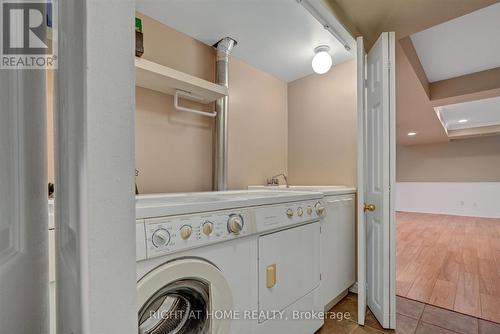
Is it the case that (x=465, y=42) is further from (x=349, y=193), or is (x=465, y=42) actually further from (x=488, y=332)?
(x=488, y=332)

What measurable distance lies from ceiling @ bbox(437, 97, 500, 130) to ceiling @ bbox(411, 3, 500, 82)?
5.08 feet

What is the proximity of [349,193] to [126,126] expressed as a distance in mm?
1993

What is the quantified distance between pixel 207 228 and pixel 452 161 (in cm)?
807

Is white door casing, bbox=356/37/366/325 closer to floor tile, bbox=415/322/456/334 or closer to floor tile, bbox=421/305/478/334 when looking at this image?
floor tile, bbox=415/322/456/334

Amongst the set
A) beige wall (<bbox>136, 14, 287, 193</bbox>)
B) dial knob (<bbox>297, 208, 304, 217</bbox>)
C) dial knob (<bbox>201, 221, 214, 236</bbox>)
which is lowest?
dial knob (<bbox>297, 208, 304, 217</bbox>)

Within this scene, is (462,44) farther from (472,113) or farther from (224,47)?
(472,113)

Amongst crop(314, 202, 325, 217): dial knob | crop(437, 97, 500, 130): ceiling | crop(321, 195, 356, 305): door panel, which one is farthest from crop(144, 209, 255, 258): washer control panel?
crop(437, 97, 500, 130): ceiling

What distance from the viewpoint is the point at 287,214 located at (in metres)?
1.34

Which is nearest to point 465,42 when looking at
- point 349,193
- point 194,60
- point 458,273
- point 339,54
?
point 339,54

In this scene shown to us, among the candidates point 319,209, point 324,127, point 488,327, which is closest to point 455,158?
point 324,127

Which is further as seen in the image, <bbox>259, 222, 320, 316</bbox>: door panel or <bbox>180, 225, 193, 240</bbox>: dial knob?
<bbox>259, 222, 320, 316</bbox>: door panel

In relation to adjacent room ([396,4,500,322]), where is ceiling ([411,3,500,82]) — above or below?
above

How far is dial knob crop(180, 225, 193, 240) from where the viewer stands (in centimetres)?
87

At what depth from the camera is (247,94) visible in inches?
92.4
